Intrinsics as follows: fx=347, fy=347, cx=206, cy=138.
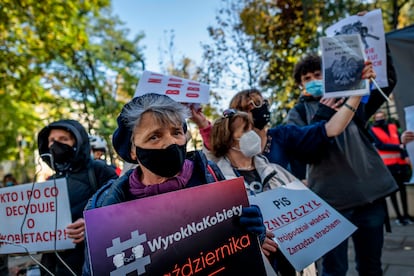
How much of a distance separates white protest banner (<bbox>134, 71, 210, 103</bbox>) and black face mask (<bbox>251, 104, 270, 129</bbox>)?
380 millimetres

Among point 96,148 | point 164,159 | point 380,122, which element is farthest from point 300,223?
point 380,122

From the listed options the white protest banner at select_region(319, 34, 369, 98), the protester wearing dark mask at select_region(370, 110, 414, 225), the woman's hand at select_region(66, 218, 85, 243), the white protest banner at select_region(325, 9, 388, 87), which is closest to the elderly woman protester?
the woman's hand at select_region(66, 218, 85, 243)

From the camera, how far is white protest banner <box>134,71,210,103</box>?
248 centimetres

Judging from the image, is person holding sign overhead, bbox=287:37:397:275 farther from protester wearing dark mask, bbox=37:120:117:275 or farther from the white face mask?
protester wearing dark mask, bbox=37:120:117:275

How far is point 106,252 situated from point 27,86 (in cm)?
997

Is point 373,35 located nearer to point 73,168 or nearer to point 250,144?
point 250,144

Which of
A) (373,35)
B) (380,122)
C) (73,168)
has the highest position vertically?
(373,35)

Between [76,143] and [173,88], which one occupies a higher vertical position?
[173,88]

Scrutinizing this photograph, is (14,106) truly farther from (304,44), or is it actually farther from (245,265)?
(245,265)

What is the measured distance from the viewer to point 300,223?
1964 millimetres

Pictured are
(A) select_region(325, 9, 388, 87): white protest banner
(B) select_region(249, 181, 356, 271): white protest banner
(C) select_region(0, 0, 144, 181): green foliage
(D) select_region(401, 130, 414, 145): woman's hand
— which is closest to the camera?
(B) select_region(249, 181, 356, 271): white protest banner

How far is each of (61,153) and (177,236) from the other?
160 centimetres

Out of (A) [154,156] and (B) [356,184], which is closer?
(A) [154,156]

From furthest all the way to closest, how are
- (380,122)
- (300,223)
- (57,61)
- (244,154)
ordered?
1. (57,61)
2. (380,122)
3. (244,154)
4. (300,223)
